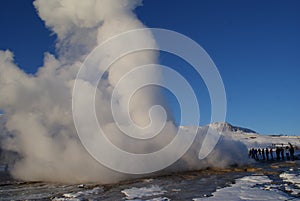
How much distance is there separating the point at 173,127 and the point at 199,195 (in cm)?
2314

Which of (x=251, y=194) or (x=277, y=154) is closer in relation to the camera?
(x=251, y=194)

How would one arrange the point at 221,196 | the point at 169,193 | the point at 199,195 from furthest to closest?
the point at 169,193, the point at 199,195, the point at 221,196

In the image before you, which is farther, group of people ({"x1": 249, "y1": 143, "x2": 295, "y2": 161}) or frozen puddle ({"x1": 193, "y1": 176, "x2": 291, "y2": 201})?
group of people ({"x1": 249, "y1": 143, "x2": 295, "y2": 161})

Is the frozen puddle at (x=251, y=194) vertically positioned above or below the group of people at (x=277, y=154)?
below

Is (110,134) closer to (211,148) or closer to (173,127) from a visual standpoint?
(173,127)

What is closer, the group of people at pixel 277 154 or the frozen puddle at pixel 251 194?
the frozen puddle at pixel 251 194

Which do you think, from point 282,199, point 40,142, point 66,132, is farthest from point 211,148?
point 282,199

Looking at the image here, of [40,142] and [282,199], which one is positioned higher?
[40,142]

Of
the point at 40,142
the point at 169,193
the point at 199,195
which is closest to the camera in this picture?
the point at 199,195

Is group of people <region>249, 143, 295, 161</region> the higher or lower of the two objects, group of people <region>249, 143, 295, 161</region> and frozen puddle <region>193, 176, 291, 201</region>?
the higher

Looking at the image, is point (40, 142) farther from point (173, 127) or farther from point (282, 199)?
point (282, 199)

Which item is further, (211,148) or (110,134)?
(211,148)

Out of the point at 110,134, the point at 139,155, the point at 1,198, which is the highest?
the point at 110,134

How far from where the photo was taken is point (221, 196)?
15.0m
